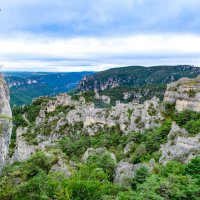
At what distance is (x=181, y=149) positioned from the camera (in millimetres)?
50469

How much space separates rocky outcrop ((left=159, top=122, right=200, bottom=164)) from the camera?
4800 centimetres

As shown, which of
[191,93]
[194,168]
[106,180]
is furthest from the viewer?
[191,93]

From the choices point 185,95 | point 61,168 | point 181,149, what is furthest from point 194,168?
point 185,95

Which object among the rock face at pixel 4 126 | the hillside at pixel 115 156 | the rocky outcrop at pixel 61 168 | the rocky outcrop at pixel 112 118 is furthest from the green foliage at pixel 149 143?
the rock face at pixel 4 126

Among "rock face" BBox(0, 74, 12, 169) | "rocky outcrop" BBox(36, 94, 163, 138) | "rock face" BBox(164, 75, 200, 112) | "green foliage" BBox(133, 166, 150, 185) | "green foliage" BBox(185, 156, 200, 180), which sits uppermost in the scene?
"rock face" BBox(0, 74, 12, 169)

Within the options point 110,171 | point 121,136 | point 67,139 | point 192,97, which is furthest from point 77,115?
point 110,171

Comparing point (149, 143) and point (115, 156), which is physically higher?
point (149, 143)

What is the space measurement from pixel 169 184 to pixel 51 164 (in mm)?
15866

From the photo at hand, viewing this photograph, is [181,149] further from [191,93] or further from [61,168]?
[191,93]

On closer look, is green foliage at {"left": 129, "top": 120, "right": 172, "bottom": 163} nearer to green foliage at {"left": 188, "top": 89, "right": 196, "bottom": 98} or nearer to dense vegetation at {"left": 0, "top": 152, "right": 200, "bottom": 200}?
green foliage at {"left": 188, "top": 89, "right": 196, "bottom": 98}

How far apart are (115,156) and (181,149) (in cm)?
1668

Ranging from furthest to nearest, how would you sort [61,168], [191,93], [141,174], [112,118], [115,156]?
[112,118] < [191,93] < [115,156] < [61,168] < [141,174]

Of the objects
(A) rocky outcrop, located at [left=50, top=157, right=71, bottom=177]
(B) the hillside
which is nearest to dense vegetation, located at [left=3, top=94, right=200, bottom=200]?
(B) the hillside

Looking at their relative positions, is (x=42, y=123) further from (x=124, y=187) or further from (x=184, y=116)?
(x=124, y=187)
